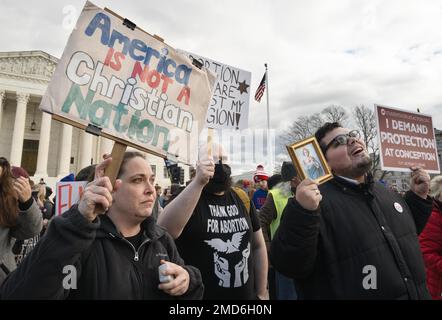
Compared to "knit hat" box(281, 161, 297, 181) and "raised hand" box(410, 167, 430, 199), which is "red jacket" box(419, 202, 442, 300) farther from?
"knit hat" box(281, 161, 297, 181)

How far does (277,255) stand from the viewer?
6.13ft

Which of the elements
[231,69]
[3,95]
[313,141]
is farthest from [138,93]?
[3,95]

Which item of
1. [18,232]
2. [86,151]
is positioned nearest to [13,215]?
[18,232]

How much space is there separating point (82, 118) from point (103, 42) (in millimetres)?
571

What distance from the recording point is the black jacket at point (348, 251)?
177 cm

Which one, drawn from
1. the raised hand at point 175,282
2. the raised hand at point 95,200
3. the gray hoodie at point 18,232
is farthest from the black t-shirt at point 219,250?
the gray hoodie at point 18,232

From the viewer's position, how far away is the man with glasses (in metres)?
1.75

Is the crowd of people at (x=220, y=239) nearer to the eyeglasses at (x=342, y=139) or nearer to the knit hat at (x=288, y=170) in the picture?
the eyeglasses at (x=342, y=139)

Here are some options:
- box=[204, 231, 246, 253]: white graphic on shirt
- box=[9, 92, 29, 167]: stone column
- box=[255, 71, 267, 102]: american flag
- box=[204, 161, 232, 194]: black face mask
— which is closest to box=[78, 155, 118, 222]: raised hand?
box=[204, 231, 246, 253]: white graphic on shirt

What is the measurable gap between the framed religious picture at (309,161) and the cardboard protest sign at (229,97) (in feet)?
7.69

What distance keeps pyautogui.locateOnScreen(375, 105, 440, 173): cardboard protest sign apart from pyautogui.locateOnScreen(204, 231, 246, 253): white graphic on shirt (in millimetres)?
2895

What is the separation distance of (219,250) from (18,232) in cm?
194
